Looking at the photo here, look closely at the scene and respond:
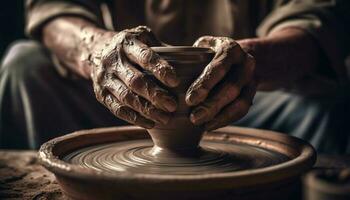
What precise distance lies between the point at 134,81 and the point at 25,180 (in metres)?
0.45

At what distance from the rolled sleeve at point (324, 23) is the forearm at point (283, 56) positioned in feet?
0.14

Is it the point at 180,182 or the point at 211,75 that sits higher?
the point at 211,75

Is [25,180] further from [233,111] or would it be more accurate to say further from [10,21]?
[10,21]

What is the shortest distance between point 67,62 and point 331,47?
1153mm

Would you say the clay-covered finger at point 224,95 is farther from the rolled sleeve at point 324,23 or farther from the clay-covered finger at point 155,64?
the rolled sleeve at point 324,23

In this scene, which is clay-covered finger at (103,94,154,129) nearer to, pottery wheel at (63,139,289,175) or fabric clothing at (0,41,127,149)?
pottery wheel at (63,139,289,175)

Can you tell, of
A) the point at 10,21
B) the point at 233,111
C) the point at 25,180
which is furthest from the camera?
the point at 10,21

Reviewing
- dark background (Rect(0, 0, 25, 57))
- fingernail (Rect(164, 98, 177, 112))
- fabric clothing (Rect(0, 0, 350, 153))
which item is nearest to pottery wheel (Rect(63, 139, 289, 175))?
fingernail (Rect(164, 98, 177, 112))

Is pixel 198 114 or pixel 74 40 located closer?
pixel 198 114

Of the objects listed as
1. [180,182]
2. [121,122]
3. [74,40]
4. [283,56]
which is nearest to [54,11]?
[74,40]

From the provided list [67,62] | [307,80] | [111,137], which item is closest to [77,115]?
[67,62]

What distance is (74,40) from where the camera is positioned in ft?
6.82

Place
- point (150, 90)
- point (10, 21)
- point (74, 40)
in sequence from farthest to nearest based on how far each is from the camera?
point (10, 21), point (74, 40), point (150, 90)

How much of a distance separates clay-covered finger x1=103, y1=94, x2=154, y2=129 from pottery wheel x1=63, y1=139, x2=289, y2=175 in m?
0.10
